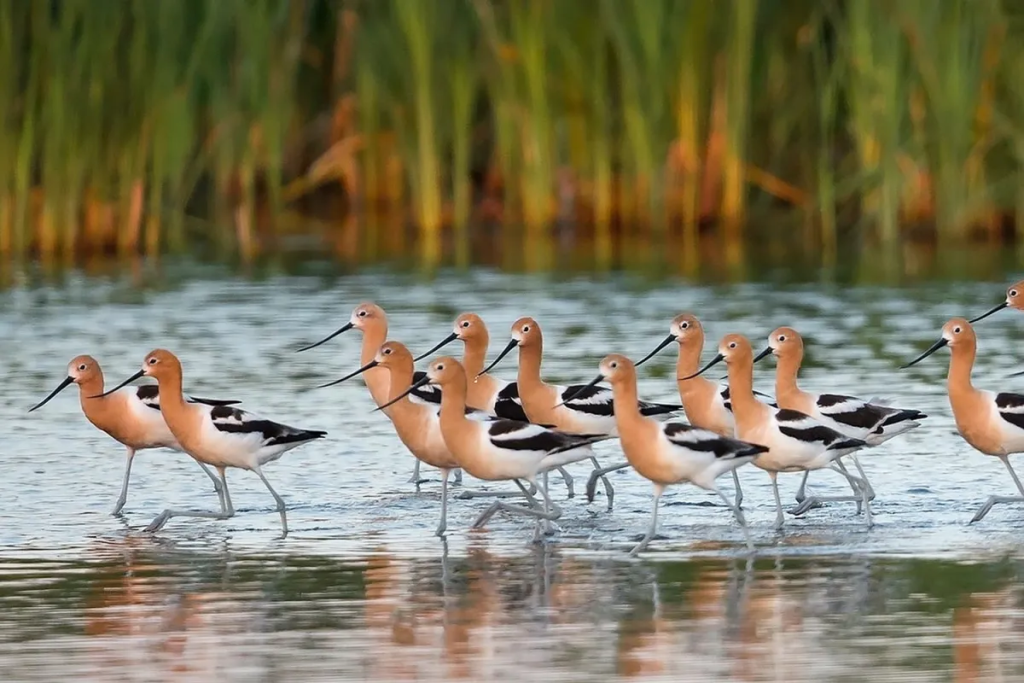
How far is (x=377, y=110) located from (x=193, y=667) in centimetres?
1692

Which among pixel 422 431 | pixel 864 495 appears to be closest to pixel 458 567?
pixel 422 431

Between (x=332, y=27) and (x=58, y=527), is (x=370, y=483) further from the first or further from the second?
(x=332, y=27)

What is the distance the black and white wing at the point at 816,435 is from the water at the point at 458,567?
0.35 m

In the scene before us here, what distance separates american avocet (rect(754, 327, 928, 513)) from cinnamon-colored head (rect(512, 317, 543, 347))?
113 cm

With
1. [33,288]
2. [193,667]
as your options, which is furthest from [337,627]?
[33,288]

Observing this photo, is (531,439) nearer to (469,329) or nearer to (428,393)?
(428,393)

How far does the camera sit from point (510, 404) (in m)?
11.3

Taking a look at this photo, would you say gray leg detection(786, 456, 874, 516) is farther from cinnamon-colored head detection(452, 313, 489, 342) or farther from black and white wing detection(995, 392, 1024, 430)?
cinnamon-colored head detection(452, 313, 489, 342)

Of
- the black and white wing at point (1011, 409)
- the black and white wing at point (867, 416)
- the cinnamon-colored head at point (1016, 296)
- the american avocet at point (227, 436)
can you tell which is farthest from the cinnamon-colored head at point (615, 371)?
the cinnamon-colored head at point (1016, 296)

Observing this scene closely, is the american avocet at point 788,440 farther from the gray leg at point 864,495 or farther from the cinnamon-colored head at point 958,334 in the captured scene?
the cinnamon-colored head at point 958,334

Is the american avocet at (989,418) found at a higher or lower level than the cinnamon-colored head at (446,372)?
lower

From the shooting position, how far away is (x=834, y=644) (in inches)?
287

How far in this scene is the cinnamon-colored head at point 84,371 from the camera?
1094 cm

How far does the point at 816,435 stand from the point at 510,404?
2.09 m
